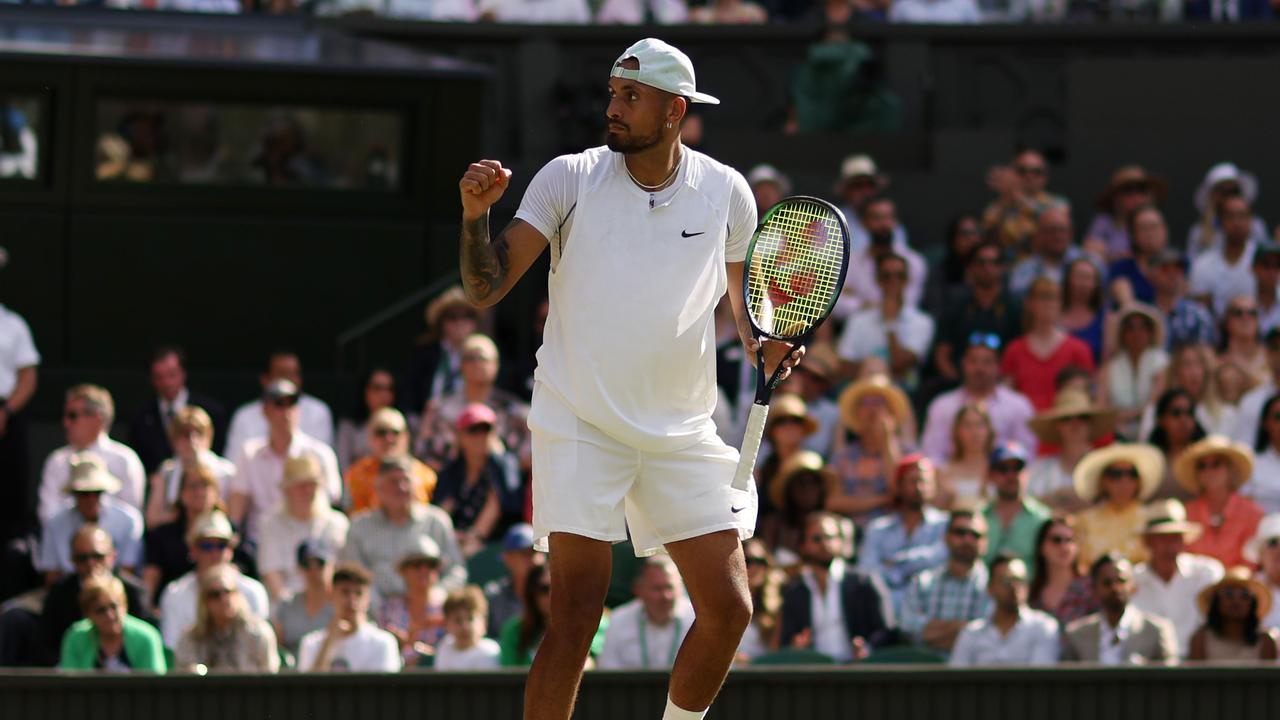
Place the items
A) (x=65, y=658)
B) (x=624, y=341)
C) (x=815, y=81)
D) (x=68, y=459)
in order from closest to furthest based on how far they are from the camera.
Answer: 1. (x=624, y=341)
2. (x=65, y=658)
3. (x=68, y=459)
4. (x=815, y=81)

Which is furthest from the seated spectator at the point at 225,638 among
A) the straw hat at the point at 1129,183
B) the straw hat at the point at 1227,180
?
the straw hat at the point at 1227,180

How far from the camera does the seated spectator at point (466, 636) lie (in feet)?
31.4

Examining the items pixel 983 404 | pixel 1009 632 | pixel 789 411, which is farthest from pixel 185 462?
pixel 1009 632

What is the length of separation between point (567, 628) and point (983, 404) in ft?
19.7

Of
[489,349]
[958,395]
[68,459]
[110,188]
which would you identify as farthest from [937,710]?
[110,188]

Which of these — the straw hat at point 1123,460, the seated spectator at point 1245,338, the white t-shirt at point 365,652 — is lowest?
the white t-shirt at point 365,652

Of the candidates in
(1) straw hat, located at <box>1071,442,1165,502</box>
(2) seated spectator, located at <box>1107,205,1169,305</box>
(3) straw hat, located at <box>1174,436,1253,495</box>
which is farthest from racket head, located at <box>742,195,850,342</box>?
(2) seated spectator, located at <box>1107,205,1169,305</box>

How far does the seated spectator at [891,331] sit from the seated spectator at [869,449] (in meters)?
0.81

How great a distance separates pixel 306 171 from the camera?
14594 millimetres

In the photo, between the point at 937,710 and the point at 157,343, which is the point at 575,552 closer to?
the point at 937,710

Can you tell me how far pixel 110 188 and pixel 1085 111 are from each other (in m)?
6.58

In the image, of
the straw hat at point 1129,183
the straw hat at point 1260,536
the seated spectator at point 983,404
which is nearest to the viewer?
the straw hat at point 1260,536

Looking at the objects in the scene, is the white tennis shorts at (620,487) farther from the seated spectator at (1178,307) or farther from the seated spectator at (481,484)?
the seated spectator at (1178,307)

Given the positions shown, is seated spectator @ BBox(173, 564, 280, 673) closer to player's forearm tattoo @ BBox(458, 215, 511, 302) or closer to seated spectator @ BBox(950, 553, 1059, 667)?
seated spectator @ BBox(950, 553, 1059, 667)
